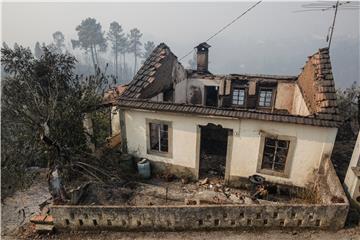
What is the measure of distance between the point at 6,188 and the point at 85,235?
364cm

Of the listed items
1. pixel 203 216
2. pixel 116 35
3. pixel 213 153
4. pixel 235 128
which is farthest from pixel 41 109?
pixel 116 35

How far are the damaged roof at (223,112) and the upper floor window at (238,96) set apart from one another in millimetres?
7101

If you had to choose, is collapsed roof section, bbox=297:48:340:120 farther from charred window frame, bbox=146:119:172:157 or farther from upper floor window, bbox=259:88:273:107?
charred window frame, bbox=146:119:172:157

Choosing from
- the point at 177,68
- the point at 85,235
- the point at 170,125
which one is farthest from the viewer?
the point at 177,68

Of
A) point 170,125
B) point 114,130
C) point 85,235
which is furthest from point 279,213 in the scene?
point 114,130

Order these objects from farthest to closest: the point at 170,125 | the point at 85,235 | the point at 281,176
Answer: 1. the point at 170,125
2. the point at 281,176
3. the point at 85,235

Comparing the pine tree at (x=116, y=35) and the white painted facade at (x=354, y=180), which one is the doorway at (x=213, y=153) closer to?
the white painted facade at (x=354, y=180)

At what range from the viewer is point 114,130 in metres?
18.8

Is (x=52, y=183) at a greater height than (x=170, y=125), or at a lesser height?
lesser

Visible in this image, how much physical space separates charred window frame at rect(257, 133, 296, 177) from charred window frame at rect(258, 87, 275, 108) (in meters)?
6.74

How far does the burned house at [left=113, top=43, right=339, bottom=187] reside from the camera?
1037cm

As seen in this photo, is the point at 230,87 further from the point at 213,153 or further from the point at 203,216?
the point at 203,216

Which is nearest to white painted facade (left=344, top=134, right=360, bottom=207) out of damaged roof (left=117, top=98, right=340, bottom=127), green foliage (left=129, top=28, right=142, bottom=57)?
Answer: damaged roof (left=117, top=98, right=340, bottom=127)

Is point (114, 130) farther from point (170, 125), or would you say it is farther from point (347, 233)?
point (347, 233)
